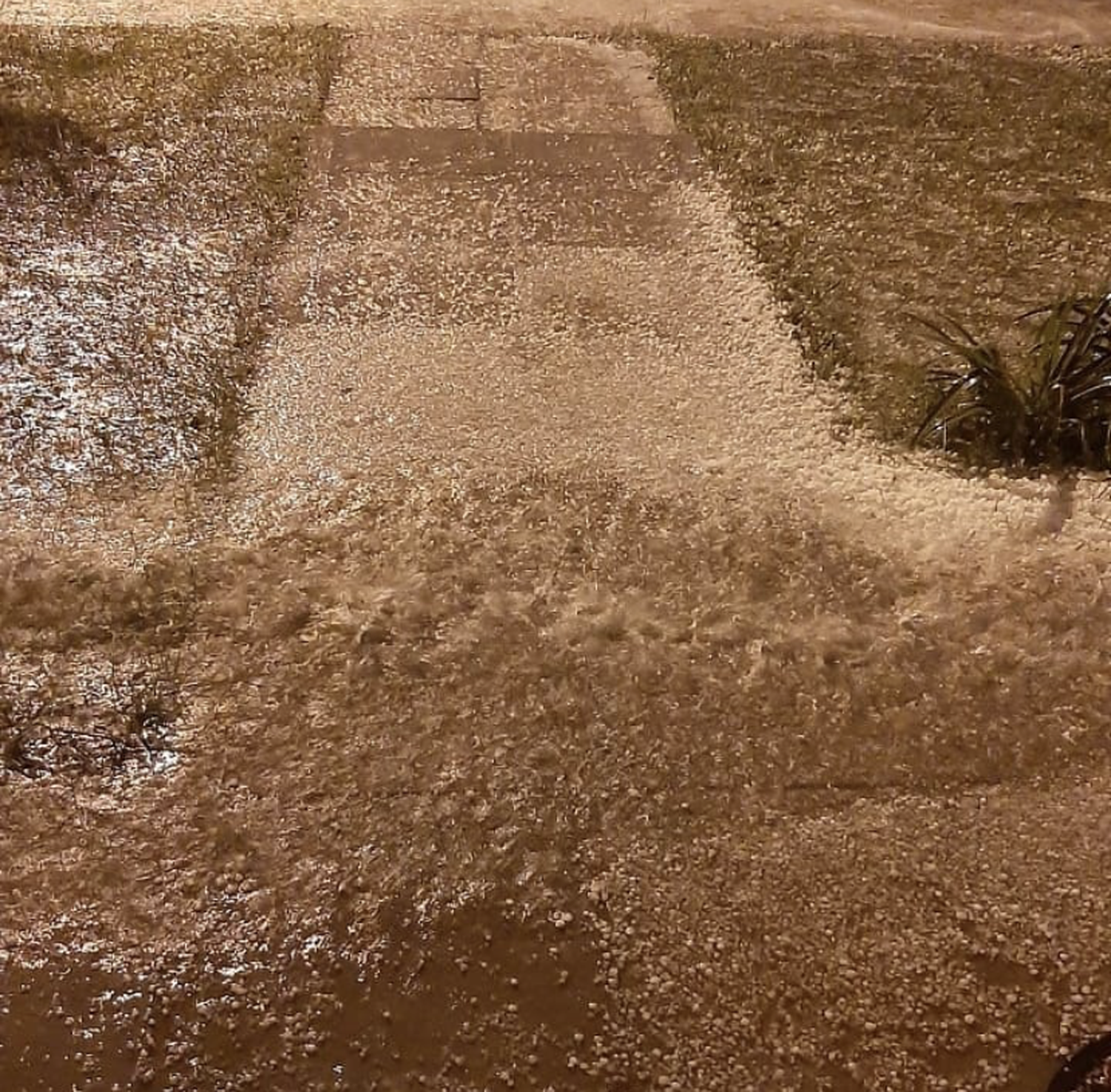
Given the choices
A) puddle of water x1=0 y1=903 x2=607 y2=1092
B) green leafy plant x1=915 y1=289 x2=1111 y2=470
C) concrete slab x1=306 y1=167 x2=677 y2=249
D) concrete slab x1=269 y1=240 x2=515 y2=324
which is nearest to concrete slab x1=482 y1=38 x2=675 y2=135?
concrete slab x1=306 y1=167 x2=677 y2=249

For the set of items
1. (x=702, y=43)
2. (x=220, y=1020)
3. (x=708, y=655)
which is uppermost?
(x=702, y=43)

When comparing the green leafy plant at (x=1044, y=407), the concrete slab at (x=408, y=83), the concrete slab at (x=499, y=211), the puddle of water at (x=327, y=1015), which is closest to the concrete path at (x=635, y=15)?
the concrete slab at (x=408, y=83)

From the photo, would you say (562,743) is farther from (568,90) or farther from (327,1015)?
(568,90)

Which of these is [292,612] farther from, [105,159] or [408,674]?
[105,159]

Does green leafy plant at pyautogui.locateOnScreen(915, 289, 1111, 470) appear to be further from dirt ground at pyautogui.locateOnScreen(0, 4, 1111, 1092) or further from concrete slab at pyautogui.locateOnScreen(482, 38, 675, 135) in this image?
concrete slab at pyautogui.locateOnScreen(482, 38, 675, 135)

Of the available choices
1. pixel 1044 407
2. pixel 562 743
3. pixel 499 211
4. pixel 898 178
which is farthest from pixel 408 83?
pixel 562 743

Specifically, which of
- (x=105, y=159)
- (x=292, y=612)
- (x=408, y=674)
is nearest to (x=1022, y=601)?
(x=408, y=674)
